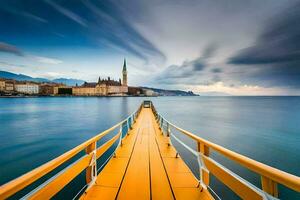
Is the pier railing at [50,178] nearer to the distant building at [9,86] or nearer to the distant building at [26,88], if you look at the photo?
the distant building at [9,86]

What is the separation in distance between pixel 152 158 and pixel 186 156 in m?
4.75

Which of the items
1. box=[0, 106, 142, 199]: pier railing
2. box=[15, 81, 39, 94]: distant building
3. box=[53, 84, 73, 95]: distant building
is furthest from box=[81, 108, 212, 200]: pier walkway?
box=[15, 81, 39, 94]: distant building

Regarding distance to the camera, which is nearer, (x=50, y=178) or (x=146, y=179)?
(x=50, y=178)

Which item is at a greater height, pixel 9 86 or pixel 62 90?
pixel 9 86

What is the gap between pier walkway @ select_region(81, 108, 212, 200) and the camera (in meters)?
2.55

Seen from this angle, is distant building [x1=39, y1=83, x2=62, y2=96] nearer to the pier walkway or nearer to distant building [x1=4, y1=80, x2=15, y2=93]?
distant building [x1=4, y1=80, x2=15, y2=93]

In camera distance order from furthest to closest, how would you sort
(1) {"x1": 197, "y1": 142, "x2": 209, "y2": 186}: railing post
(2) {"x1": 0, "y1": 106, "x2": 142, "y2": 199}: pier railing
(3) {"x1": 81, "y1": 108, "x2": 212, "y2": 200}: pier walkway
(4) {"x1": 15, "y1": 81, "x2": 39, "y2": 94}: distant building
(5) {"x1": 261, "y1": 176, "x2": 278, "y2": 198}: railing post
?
(4) {"x1": 15, "y1": 81, "x2": 39, "y2": 94}: distant building → (3) {"x1": 81, "y1": 108, "x2": 212, "y2": 200}: pier walkway → (1) {"x1": 197, "y1": 142, "x2": 209, "y2": 186}: railing post → (5) {"x1": 261, "y1": 176, "x2": 278, "y2": 198}: railing post → (2) {"x1": 0, "y1": 106, "x2": 142, "y2": 199}: pier railing

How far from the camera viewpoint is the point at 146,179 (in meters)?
3.06

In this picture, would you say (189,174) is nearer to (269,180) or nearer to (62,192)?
(269,180)

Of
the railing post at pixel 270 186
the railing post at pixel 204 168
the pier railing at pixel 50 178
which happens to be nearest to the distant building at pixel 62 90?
the pier railing at pixel 50 178

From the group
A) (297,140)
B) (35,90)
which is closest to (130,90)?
(35,90)

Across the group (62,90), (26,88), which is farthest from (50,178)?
(26,88)

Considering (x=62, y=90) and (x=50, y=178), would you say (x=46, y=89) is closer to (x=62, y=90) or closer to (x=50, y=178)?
(x=62, y=90)


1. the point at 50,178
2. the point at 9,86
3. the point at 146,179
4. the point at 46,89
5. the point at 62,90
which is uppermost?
the point at 9,86
